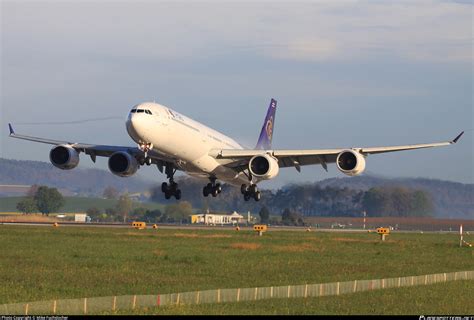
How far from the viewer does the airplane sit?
2109 inches

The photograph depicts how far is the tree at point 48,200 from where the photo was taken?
9812 cm

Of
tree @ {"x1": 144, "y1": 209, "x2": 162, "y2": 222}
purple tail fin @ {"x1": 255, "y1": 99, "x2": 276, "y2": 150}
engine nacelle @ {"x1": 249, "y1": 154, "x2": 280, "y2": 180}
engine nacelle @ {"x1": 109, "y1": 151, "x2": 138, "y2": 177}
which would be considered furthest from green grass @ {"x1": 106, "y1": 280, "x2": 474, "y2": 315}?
tree @ {"x1": 144, "y1": 209, "x2": 162, "y2": 222}

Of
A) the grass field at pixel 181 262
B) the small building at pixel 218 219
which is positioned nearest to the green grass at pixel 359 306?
the grass field at pixel 181 262

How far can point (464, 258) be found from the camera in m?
48.8

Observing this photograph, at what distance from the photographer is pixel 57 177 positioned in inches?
5133

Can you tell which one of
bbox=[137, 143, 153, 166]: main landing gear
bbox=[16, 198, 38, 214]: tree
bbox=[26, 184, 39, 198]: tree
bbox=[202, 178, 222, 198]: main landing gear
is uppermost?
bbox=[26, 184, 39, 198]: tree

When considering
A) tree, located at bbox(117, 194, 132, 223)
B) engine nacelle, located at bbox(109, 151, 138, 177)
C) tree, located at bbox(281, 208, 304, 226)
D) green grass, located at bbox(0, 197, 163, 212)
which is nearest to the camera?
engine nacelle, located at bbox(109, 151, 138, 177)

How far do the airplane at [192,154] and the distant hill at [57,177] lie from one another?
96.8 feet

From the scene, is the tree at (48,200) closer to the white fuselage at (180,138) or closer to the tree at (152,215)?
the tree at (152,215)

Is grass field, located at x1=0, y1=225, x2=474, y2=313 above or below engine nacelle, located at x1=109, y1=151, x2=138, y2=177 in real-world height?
below

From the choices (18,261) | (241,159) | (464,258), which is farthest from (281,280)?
(241,159)

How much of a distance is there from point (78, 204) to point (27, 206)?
40.1ft

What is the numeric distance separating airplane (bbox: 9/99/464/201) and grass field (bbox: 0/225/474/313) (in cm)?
472

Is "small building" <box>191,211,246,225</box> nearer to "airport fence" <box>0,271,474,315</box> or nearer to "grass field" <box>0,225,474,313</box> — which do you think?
"grass field" <box>0,225,474,313</box>
